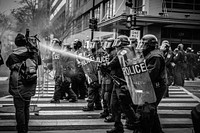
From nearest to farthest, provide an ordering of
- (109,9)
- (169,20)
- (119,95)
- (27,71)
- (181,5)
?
1. (27,71)
2. (119,95)
3. (169,20)
4. (181,5)
5. (109,9)

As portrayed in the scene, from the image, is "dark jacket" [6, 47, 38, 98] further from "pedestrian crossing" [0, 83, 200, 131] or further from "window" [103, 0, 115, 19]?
"window" [103, 0, 115, 19]

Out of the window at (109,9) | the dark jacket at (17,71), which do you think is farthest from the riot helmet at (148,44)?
the window at (109,9)

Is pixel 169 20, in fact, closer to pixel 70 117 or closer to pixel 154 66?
pixel 70 117

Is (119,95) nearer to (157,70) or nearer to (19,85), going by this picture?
(157,70)

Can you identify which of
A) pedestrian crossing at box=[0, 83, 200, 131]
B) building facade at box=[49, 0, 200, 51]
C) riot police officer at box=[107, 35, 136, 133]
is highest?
building facade at box=[49, 0, 200, 51]

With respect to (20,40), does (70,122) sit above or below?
below

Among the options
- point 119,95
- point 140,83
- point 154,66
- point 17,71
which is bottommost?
point 119,95

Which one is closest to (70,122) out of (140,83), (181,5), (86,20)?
(140,83)

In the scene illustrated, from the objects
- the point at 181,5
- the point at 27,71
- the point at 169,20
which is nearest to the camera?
the point at 27,71

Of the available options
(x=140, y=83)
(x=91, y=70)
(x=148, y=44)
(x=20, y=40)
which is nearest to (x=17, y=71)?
(x=20, y=40)

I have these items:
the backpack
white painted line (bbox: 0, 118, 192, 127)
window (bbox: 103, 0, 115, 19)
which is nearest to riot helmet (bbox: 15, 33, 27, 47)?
the backpack

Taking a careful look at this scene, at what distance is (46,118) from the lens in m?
7.77

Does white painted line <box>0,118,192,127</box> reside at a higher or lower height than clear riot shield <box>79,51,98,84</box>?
lower

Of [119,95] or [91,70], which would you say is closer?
[119,95]
